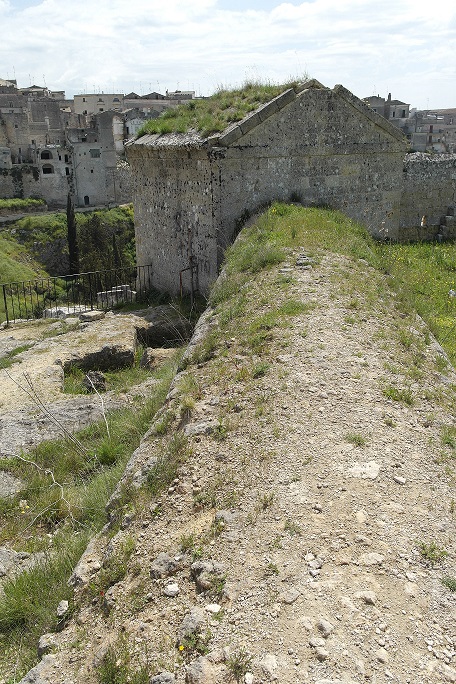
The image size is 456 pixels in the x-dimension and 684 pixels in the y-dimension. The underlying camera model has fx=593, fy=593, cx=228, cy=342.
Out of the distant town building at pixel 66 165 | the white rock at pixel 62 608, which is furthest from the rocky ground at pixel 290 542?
the distant town building at pixel 66 165

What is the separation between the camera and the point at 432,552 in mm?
3312

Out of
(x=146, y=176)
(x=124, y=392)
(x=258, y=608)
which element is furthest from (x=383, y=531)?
(x=146, y=176)

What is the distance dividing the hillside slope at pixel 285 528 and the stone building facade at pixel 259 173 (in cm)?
489

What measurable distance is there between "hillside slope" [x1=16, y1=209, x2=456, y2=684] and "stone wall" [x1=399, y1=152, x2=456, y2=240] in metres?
8.51

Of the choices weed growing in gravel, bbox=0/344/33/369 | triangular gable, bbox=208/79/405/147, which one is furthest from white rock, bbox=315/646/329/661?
triangular gable, bbox=208/79/405/147

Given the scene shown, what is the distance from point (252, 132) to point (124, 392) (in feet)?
16.9

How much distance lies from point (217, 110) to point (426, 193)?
5.77 meters

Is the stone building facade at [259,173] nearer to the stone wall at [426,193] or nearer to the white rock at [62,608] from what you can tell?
the stone wall at [426,193]

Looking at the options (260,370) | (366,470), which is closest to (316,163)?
(260,370)

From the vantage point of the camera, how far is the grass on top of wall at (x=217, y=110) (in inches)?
413

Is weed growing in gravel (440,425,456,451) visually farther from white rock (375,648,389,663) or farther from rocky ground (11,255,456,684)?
white rock (375,648,389,663)

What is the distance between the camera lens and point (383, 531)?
11.3ft

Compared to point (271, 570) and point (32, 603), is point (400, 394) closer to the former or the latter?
point (271, 570)

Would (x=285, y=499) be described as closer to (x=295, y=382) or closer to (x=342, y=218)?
(x=295, y=382)
